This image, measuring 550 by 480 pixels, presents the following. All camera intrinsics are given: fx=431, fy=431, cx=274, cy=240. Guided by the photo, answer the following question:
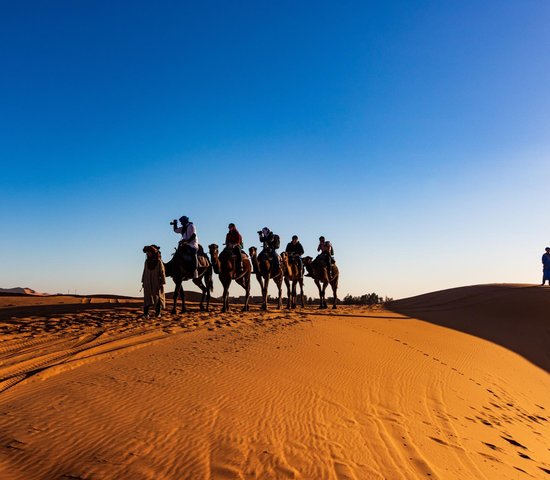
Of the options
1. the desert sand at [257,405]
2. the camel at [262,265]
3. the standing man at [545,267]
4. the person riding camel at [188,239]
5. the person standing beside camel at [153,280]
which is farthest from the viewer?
the standing man at [545,267]

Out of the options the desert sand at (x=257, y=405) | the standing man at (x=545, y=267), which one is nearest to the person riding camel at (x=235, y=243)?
the desert sand at (x=257, y=405)

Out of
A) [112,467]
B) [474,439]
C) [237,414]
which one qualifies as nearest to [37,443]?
[112,467]

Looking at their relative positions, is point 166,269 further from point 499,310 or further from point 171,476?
point 499,310

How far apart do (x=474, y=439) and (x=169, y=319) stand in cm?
966

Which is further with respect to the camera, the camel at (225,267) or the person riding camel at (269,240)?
the person riding camel at (269,240)

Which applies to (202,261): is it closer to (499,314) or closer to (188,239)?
(188,239)

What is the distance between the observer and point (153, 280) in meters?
14.0

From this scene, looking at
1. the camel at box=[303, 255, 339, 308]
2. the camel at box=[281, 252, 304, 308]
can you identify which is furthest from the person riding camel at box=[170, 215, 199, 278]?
the camel at box=[303, 255, 339, 308]

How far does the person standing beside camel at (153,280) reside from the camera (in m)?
13.9

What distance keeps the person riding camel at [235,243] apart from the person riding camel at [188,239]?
6.51ft

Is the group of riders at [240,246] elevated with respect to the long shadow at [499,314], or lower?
elevated

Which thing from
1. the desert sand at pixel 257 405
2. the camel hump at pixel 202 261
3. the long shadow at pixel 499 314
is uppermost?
the camel hump at pixel 202 261

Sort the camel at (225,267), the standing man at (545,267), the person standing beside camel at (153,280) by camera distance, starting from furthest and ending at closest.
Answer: the standing man at (545,267), the camel at (225,267), the person standing beside camel at (153,280)

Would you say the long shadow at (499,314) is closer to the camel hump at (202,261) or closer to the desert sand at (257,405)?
the desert sand at (257,405)
